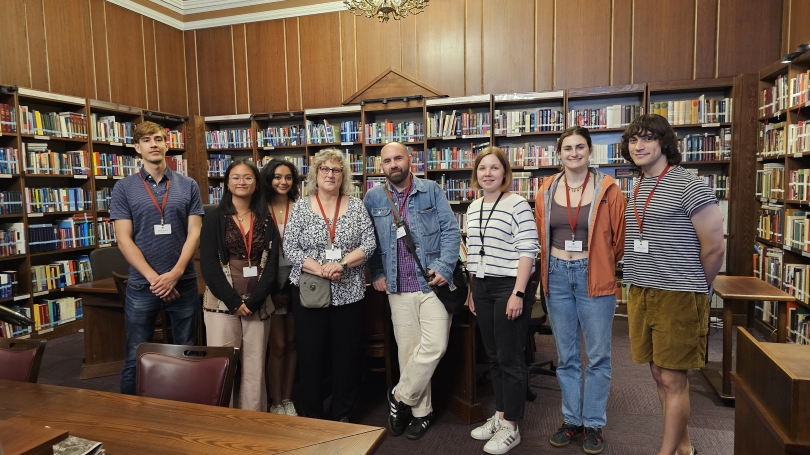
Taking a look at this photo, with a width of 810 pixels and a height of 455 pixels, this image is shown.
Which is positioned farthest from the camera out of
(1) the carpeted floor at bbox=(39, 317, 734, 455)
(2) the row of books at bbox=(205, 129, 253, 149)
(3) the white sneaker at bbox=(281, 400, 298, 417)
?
(2) the row of books at bbox=(205, 129, 253, 149)

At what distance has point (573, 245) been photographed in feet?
7.66

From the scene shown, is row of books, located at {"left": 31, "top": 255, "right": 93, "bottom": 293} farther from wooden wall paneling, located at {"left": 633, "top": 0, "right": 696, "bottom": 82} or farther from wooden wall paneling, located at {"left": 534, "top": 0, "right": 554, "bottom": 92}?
wooden wall paneling, located at {"left": 633, "top": 0, "right": 696, "bottom": 82}

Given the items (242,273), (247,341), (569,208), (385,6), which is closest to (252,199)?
(242,273)

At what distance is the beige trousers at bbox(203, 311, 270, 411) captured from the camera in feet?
8.61

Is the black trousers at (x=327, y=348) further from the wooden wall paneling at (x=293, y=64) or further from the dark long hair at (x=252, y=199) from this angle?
the wooden wall paneling at (x=293, y=64)

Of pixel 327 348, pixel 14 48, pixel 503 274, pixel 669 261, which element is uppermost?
pixel 14 48

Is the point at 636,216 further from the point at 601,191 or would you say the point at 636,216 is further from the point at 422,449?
the point at 422,449

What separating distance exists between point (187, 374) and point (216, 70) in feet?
20.4

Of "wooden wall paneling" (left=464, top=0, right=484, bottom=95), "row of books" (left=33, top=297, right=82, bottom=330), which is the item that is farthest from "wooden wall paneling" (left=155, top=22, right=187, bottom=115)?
"wooden wall paneling" (left=464, top=0, right=484, bottom=95)

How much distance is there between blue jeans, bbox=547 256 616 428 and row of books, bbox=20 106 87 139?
5062 mm

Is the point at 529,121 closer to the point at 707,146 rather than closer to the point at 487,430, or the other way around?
the point at 707,146

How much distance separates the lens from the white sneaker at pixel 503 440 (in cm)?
248

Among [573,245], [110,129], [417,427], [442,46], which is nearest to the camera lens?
[573,245]

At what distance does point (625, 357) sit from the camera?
3959 millimetres
